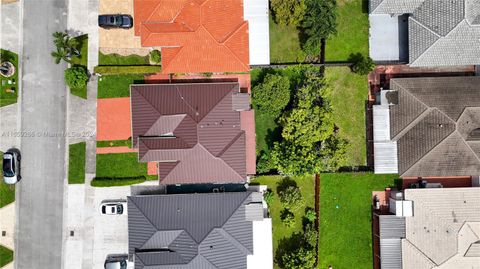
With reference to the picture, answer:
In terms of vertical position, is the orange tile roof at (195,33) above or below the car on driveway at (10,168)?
above

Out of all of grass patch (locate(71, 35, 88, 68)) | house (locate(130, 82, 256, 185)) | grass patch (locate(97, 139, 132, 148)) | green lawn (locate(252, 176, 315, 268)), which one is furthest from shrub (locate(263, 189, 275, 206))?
grass patch (locate(71, 35, 88, 68))

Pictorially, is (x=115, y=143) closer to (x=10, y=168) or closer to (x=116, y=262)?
(x=10, y=168)

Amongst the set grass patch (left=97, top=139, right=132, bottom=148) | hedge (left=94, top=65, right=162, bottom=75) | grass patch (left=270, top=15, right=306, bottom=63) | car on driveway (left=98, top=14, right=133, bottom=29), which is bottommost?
grass patch (left=97, top=139, right=132, bottom=148)

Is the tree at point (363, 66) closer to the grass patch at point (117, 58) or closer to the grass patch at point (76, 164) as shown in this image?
the grass patch at point (117, 58)

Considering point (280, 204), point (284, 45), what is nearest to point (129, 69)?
point (284, 45)

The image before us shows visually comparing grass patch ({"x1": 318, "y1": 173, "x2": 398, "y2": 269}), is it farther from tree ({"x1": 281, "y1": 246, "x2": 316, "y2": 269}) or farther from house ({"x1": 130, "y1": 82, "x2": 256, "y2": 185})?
house ({"x1": 130, "y1": 82, "x2": 256, "y2": 185})

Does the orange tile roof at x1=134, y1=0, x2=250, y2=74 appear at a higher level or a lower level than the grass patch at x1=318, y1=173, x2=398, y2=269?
higher

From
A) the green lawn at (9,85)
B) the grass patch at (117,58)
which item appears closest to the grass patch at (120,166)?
the grass patch at (117,58)
